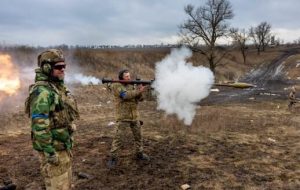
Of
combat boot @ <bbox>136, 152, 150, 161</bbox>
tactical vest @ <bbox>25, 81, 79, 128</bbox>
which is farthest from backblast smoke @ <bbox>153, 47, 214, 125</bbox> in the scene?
tactical vest @ <bbox>25, 81, 79, 128</bbox>

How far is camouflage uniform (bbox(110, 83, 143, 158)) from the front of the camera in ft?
29.9

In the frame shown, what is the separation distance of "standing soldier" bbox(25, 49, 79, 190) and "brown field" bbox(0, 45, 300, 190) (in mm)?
2802

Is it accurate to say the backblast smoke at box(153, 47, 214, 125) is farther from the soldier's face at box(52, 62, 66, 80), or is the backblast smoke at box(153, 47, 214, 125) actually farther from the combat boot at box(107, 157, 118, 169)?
the soldier's face at box(52, 62, 66, 80)

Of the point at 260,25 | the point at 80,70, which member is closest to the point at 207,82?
the point at 80,70

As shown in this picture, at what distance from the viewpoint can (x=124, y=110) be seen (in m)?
9.32

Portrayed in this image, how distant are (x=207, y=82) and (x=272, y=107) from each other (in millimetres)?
11887

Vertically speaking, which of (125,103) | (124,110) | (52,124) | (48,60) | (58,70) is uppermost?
(48,60)

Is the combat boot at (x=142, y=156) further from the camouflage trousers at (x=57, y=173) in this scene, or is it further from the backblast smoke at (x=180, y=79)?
the camouflage trousers at (x=57, y=173)

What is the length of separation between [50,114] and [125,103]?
409 cm

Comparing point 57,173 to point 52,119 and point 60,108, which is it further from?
point 60,108

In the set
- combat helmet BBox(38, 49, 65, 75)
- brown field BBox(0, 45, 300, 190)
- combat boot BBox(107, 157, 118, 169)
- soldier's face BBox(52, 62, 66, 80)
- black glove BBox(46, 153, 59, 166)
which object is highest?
combat helmet BBox(38, 49, 65, 75)

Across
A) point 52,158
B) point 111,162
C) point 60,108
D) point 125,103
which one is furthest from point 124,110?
point 52,158

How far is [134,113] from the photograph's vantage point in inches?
370

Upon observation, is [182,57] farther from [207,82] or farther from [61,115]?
[61,115]
